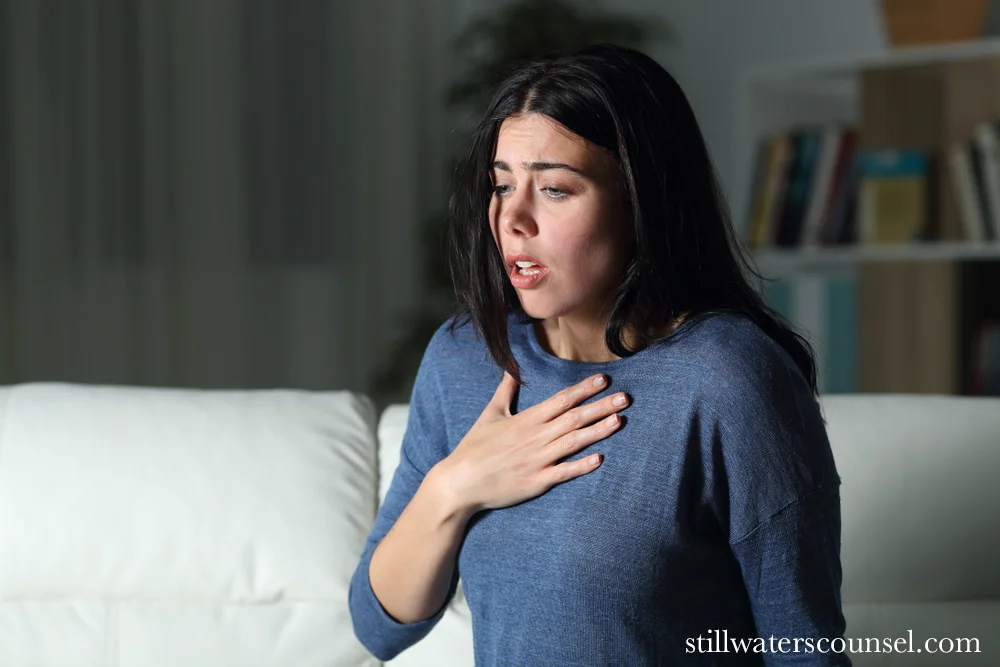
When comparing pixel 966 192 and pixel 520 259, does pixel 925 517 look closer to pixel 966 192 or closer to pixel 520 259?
pixel 520 259

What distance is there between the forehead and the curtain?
1.82m

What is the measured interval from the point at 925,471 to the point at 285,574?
35.2 inches

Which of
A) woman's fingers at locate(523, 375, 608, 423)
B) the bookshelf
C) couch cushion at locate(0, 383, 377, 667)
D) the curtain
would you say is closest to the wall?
the bookshelf

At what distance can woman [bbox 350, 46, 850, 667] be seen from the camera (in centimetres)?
96

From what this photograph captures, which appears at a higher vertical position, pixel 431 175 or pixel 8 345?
pixel 431 175

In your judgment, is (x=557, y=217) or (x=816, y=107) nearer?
(x=557, y=217)

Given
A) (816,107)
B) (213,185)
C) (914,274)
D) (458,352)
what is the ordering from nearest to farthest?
1. (458,352)
2. (914,274)
3. (213,185)
4. (816,107)

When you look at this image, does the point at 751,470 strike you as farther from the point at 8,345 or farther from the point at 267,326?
the point at 267,326

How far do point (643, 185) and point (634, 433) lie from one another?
231 mm

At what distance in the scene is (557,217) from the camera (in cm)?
98

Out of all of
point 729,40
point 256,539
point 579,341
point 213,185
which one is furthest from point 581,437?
point 729,40

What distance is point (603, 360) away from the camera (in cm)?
108

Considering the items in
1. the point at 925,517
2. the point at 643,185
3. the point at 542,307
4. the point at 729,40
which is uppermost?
the point at 729,40

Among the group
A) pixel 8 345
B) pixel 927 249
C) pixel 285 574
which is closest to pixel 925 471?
pixel 285 574
